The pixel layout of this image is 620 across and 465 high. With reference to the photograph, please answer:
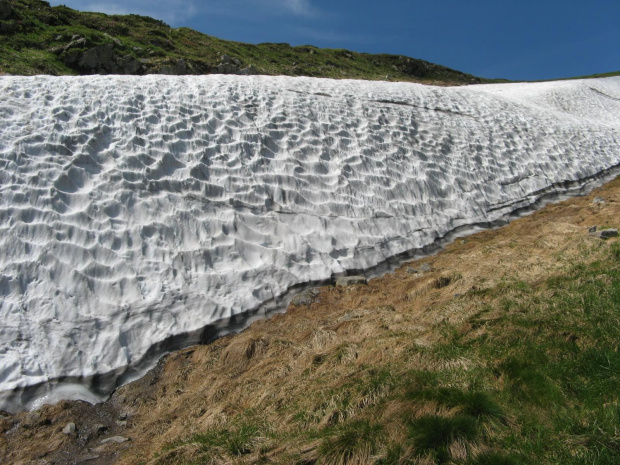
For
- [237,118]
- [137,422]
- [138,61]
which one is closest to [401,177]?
[237,118]

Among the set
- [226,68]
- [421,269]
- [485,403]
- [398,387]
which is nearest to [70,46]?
[226,68]

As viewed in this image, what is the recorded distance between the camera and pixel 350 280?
10844 millimetres

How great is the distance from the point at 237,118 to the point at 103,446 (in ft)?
35.7

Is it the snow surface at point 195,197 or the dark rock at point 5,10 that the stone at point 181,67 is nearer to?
the dark rock at point 5,10

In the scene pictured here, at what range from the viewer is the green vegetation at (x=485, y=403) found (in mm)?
4574

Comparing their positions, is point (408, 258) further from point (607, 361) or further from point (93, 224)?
point (93, 224)

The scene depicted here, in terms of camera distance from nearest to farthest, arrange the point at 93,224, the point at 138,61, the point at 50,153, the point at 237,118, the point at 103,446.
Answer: the point at 103,446, the point at 93,224, the point at 50,153, the point at 237,118, the point at 138,61

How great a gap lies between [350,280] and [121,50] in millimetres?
36032

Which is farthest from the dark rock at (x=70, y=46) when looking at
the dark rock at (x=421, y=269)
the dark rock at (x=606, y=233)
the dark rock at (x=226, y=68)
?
the dark rock at (x=606, y=233)

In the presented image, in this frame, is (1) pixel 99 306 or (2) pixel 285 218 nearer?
(1) pixel 99 306

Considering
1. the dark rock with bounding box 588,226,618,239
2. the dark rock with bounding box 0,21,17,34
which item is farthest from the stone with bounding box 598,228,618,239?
the dark rock with bounding box 0,21,17,34

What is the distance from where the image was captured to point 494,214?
15062 millimetres

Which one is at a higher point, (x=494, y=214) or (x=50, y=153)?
(x=50, y=153)

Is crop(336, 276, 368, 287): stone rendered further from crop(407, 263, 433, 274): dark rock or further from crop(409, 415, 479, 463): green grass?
crop(409, 415, 479, 463): green grass
